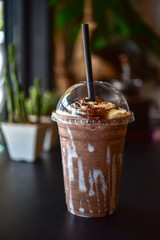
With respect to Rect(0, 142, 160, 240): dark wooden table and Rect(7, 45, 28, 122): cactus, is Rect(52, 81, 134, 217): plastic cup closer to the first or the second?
Rect(0, 142, 160, 240): dark wooden table

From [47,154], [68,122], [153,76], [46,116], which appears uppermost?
[68,122]

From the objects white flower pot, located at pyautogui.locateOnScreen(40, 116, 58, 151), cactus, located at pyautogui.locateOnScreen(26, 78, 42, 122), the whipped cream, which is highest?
the whipped cream

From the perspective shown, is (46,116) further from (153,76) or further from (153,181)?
(153,76)

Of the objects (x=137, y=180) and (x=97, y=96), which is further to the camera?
(x=137, y=180)

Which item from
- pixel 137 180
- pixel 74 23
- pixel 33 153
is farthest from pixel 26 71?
pixel 137 180

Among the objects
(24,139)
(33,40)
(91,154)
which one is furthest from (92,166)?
(33,40)

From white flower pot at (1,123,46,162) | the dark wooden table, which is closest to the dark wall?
white flower pot at (1,123,46,162)

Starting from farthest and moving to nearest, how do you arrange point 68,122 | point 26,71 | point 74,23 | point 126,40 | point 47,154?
point 126,40 < point 74,23 < point 26,71 < point 47,154 < point 68,122
